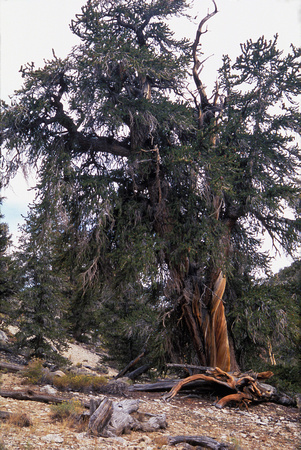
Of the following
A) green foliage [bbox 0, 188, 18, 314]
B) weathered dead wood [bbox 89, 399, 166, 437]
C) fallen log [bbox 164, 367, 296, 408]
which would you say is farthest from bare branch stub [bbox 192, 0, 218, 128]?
green foliage [bbox 0, 188, 18, 314]

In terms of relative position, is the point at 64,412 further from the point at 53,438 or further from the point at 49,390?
the point at 49,390

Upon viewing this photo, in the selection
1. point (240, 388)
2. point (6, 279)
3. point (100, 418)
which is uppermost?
point (6, 279)

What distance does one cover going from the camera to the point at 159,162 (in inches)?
340

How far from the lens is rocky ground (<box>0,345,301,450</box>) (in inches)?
158

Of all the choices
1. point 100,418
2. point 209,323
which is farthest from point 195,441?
point 209,323

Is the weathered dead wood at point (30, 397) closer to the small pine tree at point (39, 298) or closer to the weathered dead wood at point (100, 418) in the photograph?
the weathered dead wood at point (100, 418)

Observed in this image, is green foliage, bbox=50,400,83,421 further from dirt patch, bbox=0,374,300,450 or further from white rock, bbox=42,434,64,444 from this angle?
white rock, bbox=42,434,64,444

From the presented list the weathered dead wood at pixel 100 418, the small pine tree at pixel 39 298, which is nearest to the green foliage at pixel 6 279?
the small pine tree at pixel 39 298

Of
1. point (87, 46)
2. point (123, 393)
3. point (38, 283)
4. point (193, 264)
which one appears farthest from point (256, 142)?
point (38, 283)

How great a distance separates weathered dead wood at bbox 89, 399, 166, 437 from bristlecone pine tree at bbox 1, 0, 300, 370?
10.1 ft

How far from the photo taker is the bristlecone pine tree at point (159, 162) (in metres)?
8.05

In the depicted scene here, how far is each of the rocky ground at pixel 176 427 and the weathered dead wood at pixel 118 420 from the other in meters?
0.11

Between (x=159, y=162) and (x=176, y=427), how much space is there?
5671mm

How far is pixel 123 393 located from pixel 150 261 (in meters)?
2.89
